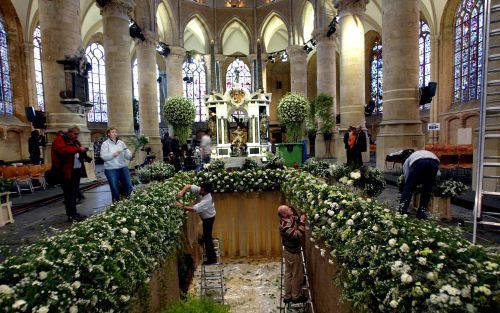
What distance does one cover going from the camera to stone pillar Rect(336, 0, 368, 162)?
14016 mm

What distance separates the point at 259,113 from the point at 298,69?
10798 mm

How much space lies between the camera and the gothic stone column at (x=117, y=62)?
13.6 metres

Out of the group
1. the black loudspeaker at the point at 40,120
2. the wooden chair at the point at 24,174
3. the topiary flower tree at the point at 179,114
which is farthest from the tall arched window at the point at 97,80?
the wooden chair at the point at 24,174

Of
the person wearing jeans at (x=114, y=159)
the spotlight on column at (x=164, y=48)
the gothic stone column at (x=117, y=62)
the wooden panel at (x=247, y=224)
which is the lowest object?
the wooden panel at (x=247, y=224)

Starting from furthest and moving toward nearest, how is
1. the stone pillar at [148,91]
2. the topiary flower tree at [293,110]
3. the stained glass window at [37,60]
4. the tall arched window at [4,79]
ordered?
the stained glass window at [37,60] < the tall arched window at [4,79] < the stone pillar at [148,91] < the topiary flower tree at [293,110]

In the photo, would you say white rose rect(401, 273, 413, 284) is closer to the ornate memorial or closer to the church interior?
Result: the church interior

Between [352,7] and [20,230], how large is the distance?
1410 centimetres

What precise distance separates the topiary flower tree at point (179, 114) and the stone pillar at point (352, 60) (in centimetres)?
826

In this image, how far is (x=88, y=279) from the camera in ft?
7.38

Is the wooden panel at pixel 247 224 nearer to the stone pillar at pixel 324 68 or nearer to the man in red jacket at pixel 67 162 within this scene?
the man in red jacket at pixel 67 162

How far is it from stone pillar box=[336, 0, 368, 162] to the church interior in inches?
1.8

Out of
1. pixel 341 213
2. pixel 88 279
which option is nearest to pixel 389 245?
pixel 341 213

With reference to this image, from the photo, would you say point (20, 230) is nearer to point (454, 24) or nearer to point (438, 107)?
point (438, 107)

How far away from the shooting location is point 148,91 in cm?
1755
